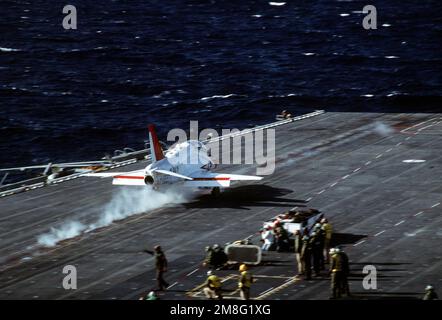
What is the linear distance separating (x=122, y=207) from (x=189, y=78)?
294 ft

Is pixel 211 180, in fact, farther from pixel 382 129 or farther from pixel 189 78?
pixel 189 78

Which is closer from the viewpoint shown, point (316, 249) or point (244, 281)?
point (244, 281)

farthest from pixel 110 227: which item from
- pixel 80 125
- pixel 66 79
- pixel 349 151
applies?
pixel 66 79

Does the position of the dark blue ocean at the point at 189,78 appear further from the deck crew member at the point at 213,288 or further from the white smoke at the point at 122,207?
the deck crew member at the point at 213,288

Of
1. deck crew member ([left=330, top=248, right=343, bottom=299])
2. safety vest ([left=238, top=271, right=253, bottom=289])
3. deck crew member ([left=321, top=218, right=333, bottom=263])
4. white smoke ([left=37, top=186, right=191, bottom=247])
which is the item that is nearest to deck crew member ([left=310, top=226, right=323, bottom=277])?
deck crew member ([left=321, top=218, right=333, bottom=263])

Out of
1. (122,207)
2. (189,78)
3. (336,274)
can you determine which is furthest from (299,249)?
(189,78)

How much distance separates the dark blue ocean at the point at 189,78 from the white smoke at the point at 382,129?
3395 cm

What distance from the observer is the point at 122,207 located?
67438 millimetres

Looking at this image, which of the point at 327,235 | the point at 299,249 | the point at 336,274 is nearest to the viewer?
the point at 336,274

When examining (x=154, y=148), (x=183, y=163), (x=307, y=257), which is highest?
(x=154, y=148)

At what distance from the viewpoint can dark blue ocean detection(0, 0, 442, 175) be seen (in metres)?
128

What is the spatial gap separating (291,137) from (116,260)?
→ 34.8m

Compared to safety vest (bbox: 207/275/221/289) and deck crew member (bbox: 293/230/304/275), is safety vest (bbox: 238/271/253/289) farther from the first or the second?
deck crew member (bbox: 293/230/304/275)

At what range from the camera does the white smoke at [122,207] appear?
202 feet
